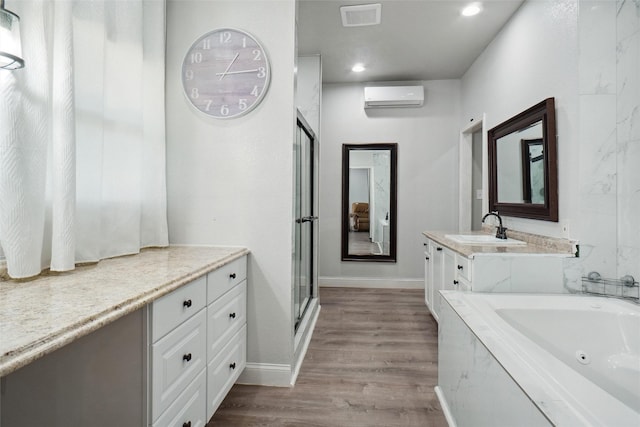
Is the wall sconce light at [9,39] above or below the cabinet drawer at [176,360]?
above

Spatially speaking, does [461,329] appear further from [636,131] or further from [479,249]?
[636,131]

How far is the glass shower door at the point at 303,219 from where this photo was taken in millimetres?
2459

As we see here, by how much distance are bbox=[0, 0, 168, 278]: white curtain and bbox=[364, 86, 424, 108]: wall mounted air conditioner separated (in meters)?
2.77


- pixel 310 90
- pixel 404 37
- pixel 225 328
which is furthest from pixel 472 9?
pixel 225 328

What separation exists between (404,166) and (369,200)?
644 mm

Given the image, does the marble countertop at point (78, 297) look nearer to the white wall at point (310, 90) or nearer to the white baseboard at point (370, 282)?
the white wall at point (310, 90)

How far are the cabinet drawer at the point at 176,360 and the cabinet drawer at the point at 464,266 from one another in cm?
156

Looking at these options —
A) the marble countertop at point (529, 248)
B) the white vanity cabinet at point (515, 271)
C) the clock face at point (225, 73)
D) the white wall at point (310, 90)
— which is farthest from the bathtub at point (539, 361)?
the white wall at point (310, 90)

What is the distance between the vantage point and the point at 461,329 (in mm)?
1559

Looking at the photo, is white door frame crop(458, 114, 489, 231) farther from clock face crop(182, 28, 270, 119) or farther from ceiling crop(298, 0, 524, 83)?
clock face crop(182, 28, 270, 119)

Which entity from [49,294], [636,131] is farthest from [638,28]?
[49,294]

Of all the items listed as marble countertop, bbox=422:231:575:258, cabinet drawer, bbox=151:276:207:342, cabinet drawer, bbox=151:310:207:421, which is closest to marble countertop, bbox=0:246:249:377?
cabinet drawer, bbox=151:276:207:342

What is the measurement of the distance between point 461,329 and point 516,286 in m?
0.67

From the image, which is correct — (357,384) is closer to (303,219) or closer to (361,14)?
(303,219)
